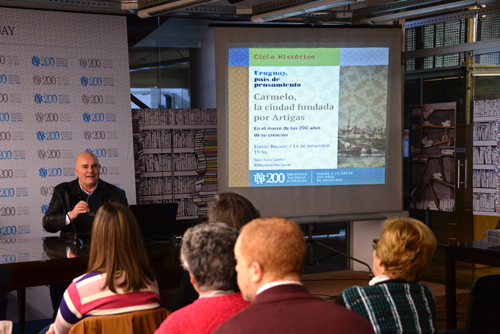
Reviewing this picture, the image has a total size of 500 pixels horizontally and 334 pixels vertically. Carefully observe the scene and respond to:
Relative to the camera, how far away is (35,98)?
4.68 m

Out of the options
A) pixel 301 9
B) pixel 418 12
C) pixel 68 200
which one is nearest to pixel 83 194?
pixel 68 200

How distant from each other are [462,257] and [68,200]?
3.03 m

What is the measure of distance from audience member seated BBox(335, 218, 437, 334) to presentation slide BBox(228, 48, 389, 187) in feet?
10.00

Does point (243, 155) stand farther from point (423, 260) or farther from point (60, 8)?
point (423, 260)

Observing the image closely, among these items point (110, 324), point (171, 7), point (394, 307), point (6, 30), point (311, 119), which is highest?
point (171, 7)

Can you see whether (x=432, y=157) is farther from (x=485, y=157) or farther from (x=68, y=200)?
(x=68, y=200)

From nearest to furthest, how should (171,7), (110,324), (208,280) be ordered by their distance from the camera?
(208,280) → (110,324) → (171,7)

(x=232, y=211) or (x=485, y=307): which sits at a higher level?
(x=232, y=211)

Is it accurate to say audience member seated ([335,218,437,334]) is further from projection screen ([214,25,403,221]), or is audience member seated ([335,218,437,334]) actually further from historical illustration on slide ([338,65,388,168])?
historical illustration on slide ([338,65,388,168])

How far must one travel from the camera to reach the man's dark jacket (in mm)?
3836

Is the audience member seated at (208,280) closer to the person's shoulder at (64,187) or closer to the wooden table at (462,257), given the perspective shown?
the wooden table at (462,257)

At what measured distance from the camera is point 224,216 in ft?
7.60

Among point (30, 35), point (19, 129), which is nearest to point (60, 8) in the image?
point (30, 35)

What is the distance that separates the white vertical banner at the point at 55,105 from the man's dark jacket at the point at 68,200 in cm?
78
